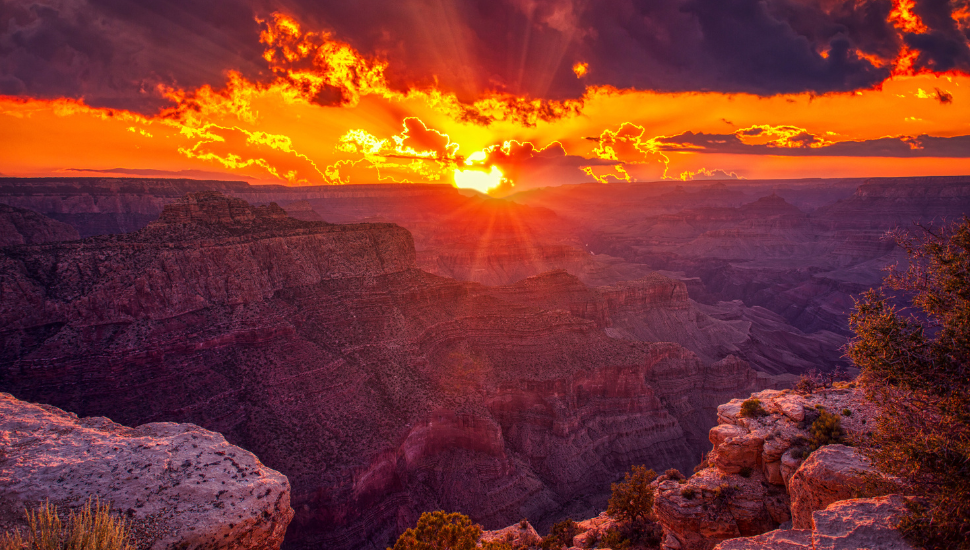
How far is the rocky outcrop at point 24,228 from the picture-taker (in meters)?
47.2

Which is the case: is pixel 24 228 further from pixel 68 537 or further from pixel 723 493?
pixel 723 493

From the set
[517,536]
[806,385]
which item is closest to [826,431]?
[806,385]

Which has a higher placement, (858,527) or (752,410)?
(858,527)

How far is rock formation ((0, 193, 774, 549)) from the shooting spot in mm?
23469

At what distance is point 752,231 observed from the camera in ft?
420

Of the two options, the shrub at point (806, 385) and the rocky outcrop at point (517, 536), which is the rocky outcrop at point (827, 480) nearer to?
the shrub at point (806, 385)

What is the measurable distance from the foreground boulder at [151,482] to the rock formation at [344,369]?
11462 millimetres

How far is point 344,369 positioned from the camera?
98.0 ft

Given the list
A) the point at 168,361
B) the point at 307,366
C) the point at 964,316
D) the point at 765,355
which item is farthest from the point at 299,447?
the point at 765,355

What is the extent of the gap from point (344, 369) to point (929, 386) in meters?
28.8

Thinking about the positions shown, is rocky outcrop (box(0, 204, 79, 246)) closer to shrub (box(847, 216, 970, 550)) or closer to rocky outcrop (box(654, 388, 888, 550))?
rocky outcrop (box(654, 388, 888, 550))

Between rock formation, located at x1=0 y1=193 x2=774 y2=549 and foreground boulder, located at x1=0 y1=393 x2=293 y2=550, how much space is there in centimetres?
1146

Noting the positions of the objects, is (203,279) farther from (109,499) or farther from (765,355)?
(765,355)

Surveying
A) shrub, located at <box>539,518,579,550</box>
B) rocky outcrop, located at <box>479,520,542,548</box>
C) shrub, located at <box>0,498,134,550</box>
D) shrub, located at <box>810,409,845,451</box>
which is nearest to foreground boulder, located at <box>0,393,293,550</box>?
shrub, located at <box>0,498,134,550</box>
